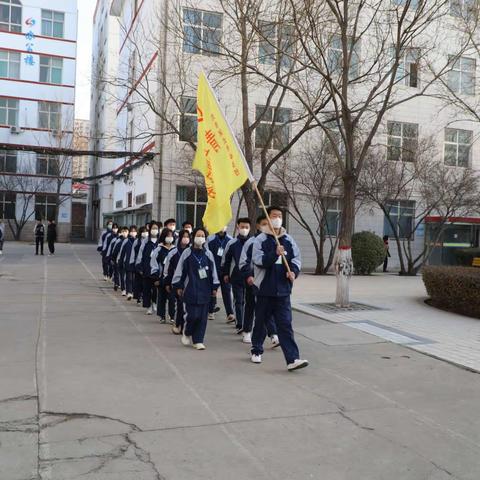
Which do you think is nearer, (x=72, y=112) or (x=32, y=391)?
(x=32, y=391)

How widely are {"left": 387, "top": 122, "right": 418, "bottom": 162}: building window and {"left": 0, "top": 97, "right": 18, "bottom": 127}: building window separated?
30.1m

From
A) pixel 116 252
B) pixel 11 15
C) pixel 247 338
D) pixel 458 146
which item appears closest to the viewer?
pixel 247 338

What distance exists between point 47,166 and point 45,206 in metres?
3.16

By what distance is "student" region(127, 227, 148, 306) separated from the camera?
12.2 meters

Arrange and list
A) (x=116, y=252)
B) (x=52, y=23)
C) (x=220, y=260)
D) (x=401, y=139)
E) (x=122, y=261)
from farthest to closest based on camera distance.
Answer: (x=52, y=23), (x=401, y=139), (x=116, y=252), (x=122, y=261), (x=220, y=260)

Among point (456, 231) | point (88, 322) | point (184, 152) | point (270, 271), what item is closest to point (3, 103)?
point (184, 152)

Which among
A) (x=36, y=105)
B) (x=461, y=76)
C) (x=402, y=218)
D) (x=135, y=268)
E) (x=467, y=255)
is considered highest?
(x=36, y=105)

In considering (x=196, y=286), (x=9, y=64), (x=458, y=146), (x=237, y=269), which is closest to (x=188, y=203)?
(x=458, y=146)

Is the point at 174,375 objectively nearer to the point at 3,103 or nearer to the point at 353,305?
the point at 353,305

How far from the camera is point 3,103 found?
142 feet

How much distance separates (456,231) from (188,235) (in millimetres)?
20661

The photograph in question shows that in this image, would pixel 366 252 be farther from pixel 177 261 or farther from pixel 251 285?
pixel 251 285

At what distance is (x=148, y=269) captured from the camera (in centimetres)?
1115

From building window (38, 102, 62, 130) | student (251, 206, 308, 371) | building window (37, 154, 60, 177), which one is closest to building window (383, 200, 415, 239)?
student (251, 206, 308, 371)
